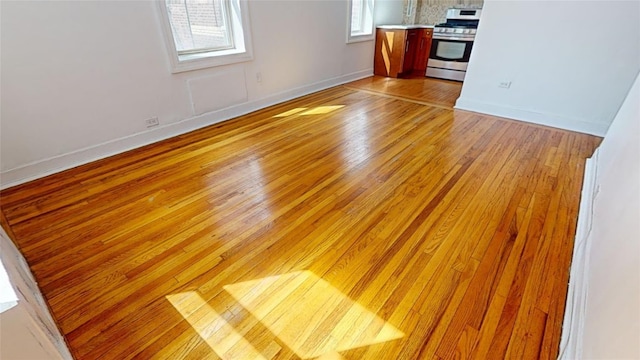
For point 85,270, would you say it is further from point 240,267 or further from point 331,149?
point 331,149

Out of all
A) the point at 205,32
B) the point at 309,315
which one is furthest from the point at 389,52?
the point at 309,315

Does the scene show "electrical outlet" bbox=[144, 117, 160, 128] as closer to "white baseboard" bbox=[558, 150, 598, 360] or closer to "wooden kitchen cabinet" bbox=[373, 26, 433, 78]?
"white baseboard" bbox=[558, 150, 598, 360]

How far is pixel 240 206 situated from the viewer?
2.02m

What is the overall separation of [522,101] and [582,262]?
8.84 feet

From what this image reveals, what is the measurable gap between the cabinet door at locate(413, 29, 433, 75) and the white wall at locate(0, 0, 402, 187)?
3.18 m

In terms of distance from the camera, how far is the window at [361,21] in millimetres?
5180

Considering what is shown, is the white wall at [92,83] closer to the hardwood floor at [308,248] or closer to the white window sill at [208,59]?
the white window sill at [208,59]

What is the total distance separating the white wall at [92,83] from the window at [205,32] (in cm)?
10

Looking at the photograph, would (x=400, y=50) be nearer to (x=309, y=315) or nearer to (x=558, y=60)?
(x=558, y=60)

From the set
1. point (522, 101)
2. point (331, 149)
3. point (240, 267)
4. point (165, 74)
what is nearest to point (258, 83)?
point (165, 74)

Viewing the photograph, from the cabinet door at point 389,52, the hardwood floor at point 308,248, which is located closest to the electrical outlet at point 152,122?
the hardwood floor at point 308,248

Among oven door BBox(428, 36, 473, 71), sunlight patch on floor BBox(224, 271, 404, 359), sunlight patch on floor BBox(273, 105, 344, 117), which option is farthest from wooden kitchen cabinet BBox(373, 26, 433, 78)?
sunlight patch on floor BBox(224, 271, 404, 359)

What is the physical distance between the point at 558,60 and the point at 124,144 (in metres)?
4.51

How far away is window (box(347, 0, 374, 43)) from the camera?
5180 mm
